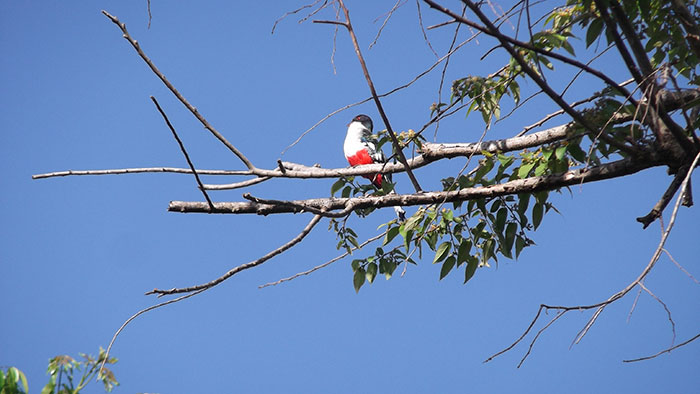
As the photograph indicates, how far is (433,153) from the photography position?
2.77 m

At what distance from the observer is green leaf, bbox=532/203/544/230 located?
7.32ft

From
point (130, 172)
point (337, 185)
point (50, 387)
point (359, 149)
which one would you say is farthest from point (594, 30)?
point (359, 149)

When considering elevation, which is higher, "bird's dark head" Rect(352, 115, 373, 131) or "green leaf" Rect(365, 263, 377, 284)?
"bird's dark head" Rect(352, 115, 373, 131)

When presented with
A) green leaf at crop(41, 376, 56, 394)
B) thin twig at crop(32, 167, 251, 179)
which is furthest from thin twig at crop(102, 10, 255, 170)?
green leaf at crop(41, 376, 56, 394)

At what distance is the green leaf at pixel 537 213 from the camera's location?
223 centimetres

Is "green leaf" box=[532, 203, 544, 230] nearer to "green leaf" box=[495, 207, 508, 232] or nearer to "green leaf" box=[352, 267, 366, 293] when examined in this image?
"green leaf" box=[495, 207, 508, 232]

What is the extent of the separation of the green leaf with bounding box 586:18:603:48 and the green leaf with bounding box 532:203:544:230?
54 centimetres

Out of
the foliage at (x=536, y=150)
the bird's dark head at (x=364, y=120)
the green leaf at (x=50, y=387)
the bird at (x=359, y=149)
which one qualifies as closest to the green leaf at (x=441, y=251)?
the foliage at (x=536, y=150)

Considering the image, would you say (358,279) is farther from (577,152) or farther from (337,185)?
(577,152)

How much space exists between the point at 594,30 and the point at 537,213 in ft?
2.02

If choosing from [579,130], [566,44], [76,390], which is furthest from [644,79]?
[76,390]

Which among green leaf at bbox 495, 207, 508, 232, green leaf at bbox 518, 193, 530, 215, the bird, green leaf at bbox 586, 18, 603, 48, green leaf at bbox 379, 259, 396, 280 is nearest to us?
green leaf at bbox 586, 18, 603, 48

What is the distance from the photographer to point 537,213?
224 cm

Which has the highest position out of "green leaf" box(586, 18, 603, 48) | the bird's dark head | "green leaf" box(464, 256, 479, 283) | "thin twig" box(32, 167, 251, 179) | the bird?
the bird's dark head
